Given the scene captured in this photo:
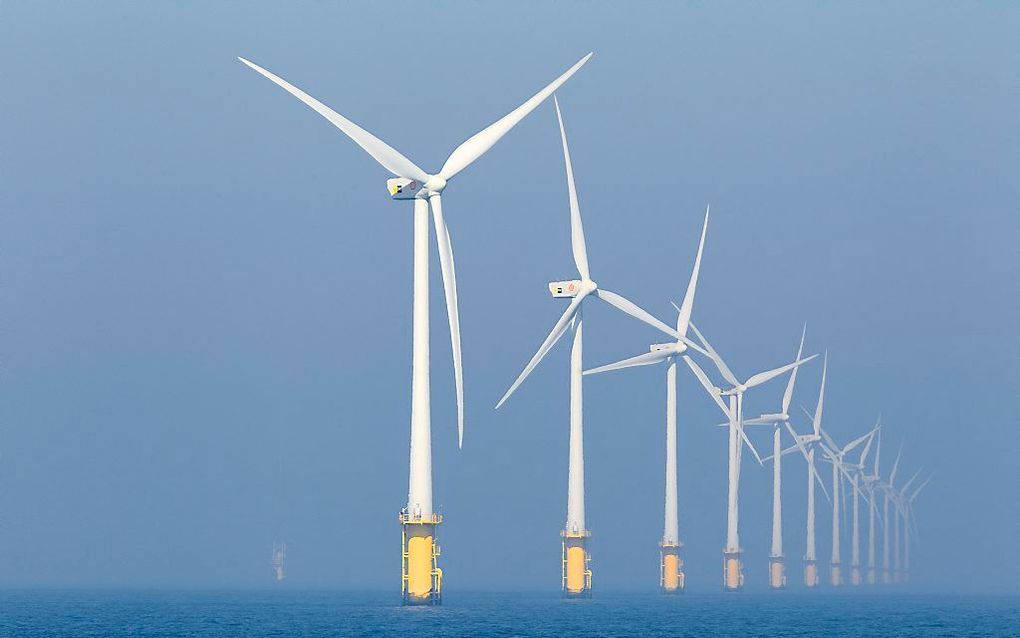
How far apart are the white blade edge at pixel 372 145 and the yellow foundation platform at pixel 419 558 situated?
23507mm

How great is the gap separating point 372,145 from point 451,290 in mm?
11433

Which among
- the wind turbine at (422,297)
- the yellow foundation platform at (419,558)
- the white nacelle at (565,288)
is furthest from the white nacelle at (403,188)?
the white nacelle at (565,288)

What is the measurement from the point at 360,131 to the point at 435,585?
32.8 meters

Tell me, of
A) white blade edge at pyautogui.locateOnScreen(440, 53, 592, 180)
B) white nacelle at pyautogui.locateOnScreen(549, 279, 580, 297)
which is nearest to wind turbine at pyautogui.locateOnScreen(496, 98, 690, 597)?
white nacelle at pyautogui.locateOnScreen(549, 279, 580, 297)

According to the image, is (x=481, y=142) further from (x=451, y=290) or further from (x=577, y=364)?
(x=577, y=364)

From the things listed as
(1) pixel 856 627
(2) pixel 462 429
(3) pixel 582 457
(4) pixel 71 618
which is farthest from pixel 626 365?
(2) pixel 462 429

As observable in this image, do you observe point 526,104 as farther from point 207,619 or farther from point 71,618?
point 71,618

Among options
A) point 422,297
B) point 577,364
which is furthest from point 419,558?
point 577,364

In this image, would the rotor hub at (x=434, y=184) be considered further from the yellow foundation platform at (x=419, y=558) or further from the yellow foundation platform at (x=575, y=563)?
the yellow foundation platform at (x=575, y=563)

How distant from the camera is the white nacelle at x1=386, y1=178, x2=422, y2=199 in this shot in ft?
420

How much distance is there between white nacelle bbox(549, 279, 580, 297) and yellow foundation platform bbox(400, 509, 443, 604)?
4744 centimetres

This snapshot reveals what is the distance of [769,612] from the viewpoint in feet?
607

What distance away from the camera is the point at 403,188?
5054 inches

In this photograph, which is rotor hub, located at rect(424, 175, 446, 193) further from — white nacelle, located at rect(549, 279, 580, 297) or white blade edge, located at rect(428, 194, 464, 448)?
white nacelle, located at rect(549, 279, 580, 297)
